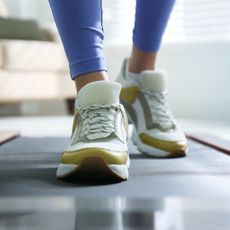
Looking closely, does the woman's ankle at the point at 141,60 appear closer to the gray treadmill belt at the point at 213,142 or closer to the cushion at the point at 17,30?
the gray treadmill belt at the point at 213,142

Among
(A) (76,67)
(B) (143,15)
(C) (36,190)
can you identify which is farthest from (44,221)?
(B) (143,15)

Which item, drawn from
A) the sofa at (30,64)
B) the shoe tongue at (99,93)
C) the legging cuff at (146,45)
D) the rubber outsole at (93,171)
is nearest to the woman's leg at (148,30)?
the legging cuff at (146,45)

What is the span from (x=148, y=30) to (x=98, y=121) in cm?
37

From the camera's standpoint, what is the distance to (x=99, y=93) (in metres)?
0.79

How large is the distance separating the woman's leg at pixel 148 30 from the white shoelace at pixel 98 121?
325 millimetres

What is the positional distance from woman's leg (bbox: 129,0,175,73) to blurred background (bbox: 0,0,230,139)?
5.06 ft

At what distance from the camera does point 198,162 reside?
0.95 metres

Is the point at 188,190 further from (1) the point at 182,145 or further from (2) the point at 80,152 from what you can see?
(1) the point at 182,145

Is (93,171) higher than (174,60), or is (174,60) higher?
(93,171)

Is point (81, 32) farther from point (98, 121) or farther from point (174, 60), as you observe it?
point (174, 60)

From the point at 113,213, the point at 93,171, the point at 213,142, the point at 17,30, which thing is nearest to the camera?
the point at 113,213

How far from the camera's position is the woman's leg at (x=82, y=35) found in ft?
2.68

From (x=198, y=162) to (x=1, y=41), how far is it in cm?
194

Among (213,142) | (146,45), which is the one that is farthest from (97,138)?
(213,142)
